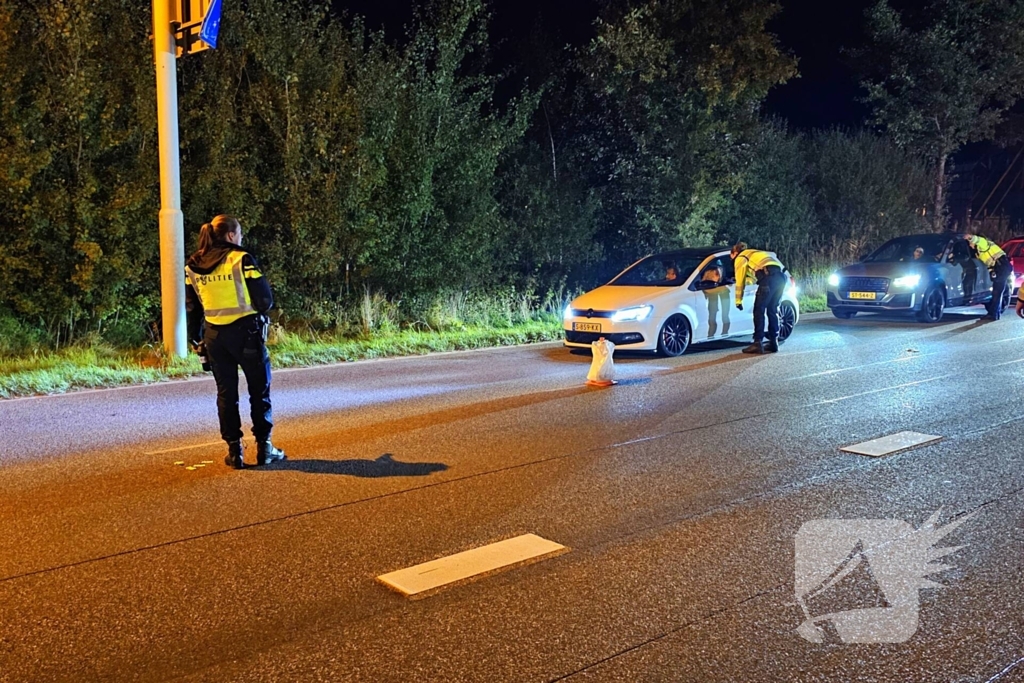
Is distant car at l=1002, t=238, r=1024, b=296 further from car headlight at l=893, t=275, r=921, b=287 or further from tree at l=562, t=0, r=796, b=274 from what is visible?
tree at l=562, t=0, r=796, b=274

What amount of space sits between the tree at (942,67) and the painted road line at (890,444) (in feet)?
79.9

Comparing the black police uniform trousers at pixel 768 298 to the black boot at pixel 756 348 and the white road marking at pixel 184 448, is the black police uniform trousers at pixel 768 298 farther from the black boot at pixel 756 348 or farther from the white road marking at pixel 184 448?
the white road marking at pixel 184 448

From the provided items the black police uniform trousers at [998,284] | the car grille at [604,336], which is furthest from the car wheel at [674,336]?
the black police uniform trousers at [998,284]

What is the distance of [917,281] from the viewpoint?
16.9 m

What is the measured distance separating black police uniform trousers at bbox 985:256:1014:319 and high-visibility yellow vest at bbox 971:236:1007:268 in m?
0.09

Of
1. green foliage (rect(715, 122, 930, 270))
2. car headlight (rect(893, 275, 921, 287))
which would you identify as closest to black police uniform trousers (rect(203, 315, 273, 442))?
car headlight (rect(893, 275, 921, 287))

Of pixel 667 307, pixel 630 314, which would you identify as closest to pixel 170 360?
pixel 630 314

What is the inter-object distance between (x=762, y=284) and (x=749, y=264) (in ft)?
1.11

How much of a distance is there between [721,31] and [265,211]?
36.9ft

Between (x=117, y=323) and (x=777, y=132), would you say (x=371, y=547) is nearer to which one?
(x=117, y=323)

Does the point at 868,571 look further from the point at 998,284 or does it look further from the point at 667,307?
the point at 998,284

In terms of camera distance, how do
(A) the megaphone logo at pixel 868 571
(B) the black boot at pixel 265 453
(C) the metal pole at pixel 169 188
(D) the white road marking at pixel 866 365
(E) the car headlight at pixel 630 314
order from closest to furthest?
(A) the megaphone logo at pixel 868 571 < (B) the black boot at pixel 265 453 < (D) the white road marking at pixel 866 365 < (C) the metal pole at pixel 169 188 < (E) the car headlight at pixel 630 314

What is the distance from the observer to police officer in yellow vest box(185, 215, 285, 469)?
668 centimetres

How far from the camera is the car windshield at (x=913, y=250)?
17625 mm
